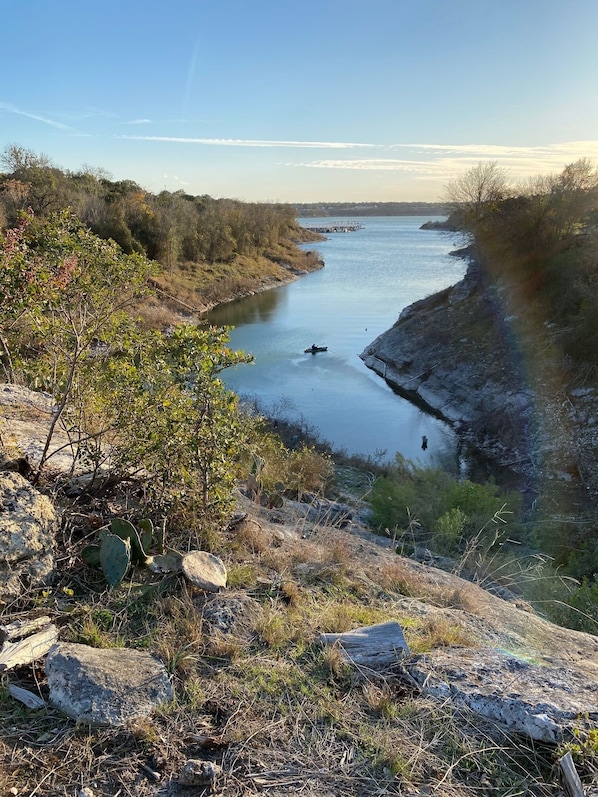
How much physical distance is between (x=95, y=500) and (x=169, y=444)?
82cm

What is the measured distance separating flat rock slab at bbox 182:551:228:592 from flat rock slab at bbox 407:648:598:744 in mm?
1404

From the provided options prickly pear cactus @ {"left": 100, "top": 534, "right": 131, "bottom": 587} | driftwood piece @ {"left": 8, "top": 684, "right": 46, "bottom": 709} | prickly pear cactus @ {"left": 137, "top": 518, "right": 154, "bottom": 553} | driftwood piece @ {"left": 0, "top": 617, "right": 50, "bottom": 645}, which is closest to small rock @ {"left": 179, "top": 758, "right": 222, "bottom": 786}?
driftwood piece @ {"left": 8, "top": 684, "right": 46, "bottom": 709}

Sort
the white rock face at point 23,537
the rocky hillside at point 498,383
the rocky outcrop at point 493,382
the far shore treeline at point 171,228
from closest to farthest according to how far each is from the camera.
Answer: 1. the white rock face at point 23,537
2. the rocky hillside at point 498,383
3. the rocky outcrop at point 493,382
4. the far shore treeline at point 171,228

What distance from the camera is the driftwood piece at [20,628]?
9.60ft

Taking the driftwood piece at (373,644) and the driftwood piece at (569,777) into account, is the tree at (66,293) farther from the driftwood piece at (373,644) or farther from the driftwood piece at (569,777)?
the driftwood piece at (569,777)

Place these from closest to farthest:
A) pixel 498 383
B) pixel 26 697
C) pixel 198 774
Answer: pixel 198 774 → pixel 26 697 → pixel 498 383

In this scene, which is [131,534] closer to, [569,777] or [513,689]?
[513,689]

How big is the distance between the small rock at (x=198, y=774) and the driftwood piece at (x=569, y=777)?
5.31ft

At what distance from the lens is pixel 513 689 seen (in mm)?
3074

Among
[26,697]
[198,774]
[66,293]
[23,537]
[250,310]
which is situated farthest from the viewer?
[250,310]

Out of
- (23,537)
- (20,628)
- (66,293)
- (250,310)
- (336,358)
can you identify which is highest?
(66,293)

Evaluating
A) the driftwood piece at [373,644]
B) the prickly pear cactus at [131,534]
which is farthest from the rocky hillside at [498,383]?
the prickly pear cactus at [131,534]

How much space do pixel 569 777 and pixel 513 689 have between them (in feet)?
2.07

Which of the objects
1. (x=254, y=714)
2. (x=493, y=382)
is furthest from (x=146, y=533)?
(x=493, y=382)
